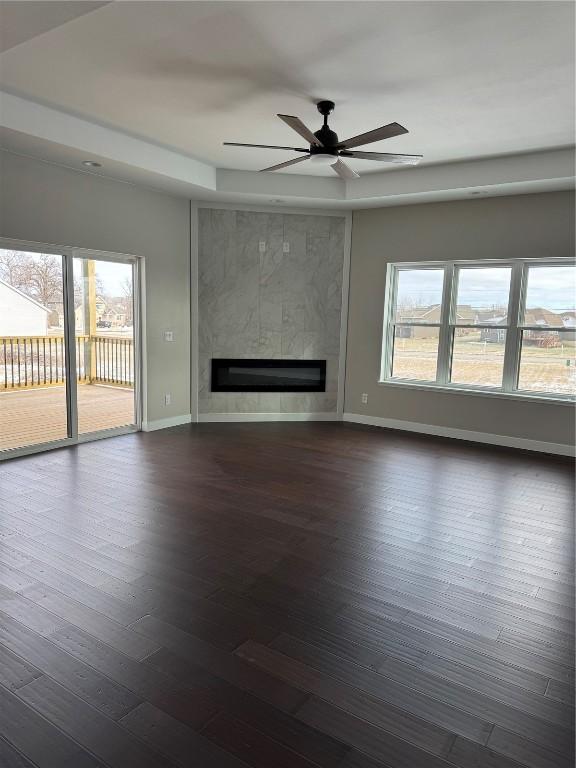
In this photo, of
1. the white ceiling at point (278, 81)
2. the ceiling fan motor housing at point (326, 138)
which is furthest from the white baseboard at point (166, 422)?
the ceiling fan motor housing at point (326, 138)

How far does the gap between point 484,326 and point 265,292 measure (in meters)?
2.76

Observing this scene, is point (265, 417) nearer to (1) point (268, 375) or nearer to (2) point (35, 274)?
(1) point (268, 375)

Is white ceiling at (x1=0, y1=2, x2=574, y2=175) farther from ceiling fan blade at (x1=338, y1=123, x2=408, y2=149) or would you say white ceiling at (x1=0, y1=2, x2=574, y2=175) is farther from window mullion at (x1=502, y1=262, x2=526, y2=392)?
window mullion at (x1=502, y1=262, x2=526, y2=392)

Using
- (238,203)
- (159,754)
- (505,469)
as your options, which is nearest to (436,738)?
(159,754)

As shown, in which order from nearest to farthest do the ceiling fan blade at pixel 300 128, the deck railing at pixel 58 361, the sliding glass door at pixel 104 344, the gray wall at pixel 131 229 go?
the ceiling fan blade at pixel 300 128, the gray wall at pixel 131 229, the deck railing at pixel 58 361, the sliding glass door at pixel 104 344

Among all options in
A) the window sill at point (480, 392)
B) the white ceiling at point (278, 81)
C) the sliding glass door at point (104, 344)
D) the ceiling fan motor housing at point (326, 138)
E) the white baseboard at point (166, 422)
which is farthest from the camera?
the white baseboard at point (166, 422)

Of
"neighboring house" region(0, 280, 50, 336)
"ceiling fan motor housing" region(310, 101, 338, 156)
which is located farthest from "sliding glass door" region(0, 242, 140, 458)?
"ceiling fan motor housing" region(310, 101, 338, 156)

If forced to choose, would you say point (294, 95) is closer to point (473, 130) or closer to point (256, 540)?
point (473, 130)

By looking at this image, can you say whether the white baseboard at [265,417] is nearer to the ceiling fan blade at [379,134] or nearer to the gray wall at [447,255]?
the gray wall at [447,255]

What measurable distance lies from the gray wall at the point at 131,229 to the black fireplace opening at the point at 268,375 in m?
Result: 0.46

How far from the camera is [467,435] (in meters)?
6.04

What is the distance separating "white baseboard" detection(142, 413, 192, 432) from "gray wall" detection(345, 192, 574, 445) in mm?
2220

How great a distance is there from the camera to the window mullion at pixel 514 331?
5.65 metres

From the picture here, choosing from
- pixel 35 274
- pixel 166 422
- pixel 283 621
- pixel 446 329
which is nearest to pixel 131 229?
pixel 35 274
